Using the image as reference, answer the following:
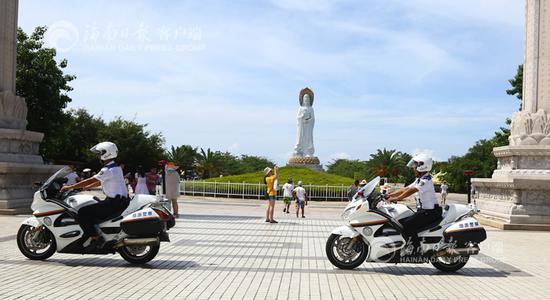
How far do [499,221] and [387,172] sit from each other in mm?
46070

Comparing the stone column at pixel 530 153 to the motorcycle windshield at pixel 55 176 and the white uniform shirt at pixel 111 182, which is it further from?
the motorcycle windshield at pixel 55 176

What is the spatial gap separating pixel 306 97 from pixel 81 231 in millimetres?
48229

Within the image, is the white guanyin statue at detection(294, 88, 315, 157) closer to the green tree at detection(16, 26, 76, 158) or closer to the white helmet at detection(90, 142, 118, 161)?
the green tree at detection(16, 26, 76, 158)

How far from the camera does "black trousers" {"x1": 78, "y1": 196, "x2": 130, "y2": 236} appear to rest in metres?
8.75

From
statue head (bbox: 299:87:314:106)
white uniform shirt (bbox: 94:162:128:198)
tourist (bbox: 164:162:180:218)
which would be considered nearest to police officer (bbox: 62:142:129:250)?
white uniform shirt (bbox: 94:162:128:198)

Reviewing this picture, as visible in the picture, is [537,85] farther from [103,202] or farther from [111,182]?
[103,202]

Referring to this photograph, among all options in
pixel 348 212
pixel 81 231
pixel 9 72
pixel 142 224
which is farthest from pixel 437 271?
pixel 9 72

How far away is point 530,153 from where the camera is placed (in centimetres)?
1644

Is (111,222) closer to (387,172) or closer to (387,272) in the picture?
(387,272)

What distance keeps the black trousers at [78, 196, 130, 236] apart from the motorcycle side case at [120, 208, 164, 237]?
1.03 ft

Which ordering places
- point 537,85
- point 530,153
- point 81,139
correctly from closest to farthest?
point 530,153 < point 537,85 < point 81,139

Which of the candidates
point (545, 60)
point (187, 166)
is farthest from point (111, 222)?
point (187, 166)

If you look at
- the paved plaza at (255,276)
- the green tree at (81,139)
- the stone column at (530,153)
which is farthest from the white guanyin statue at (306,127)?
the paved plaza at (255,276)

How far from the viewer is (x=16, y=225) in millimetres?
13398
